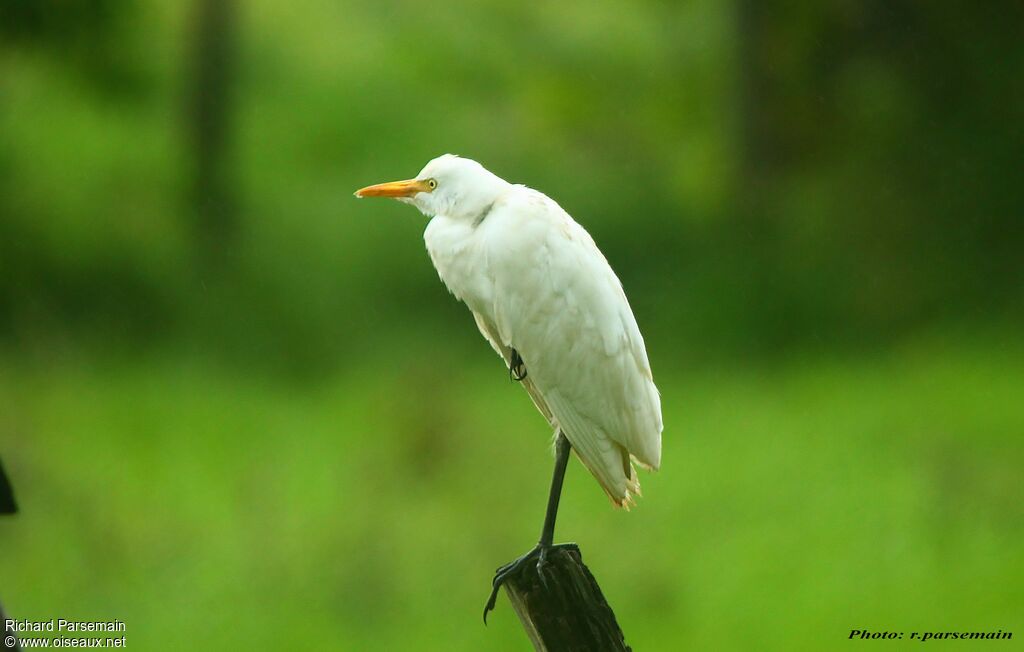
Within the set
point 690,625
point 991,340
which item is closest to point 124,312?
point 690,625

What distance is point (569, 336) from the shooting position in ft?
5.00

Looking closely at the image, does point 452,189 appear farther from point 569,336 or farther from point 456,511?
point 456,511

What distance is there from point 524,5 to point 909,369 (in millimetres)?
1625

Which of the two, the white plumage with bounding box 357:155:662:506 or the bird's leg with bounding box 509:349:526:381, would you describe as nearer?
the white plumage with bounding box 357:155:662:506

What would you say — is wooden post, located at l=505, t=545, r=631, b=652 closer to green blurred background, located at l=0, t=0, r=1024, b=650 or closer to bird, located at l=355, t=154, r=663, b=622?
bird, located at l=355, t=154, r=663, b=622

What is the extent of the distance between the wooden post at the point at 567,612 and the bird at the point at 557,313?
28cm

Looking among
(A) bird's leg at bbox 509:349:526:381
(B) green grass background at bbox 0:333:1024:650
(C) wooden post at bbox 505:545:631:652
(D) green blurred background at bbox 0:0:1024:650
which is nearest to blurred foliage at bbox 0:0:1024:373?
(D) green blurred background at bbox 0:0:1024:650

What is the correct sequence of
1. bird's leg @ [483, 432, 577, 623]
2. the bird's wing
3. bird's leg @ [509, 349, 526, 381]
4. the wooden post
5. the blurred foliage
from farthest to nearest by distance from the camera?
the blurred foliage, bird's leg @ [509, 349, 526, 381], the bird's wing, bird's leg @ [483, 432, 577, 623], the wooden post

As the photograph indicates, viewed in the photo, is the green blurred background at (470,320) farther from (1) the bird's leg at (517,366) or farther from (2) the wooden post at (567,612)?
(2) the wooden post at (567,612)

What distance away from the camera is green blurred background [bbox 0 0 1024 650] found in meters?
2.88

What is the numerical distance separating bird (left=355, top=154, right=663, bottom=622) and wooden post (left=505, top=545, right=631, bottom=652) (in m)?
0.28

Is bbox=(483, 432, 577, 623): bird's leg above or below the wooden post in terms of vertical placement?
above

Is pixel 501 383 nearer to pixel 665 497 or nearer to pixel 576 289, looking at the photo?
pixel 665 497

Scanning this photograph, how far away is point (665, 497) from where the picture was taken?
2.99 meters
